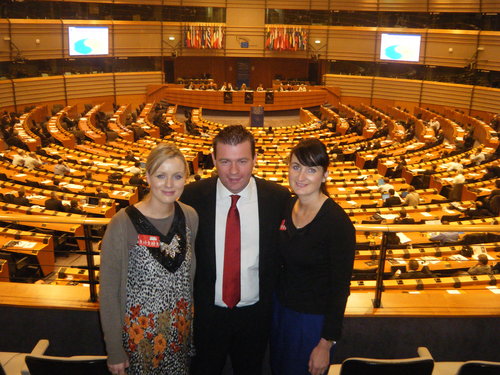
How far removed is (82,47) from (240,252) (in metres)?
27.8

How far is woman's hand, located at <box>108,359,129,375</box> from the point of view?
274cm

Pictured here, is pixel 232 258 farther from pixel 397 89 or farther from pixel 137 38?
pixel 397 89

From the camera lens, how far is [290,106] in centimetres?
2953

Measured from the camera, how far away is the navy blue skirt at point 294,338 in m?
2.97

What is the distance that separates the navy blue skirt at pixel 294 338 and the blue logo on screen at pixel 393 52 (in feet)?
96.2

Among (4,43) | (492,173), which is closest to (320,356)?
(492,173)

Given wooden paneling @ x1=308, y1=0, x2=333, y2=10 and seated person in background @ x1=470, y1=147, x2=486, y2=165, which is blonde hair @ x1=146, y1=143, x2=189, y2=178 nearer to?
seated person in background @ x1=470, y1=147, x2=486, y2=165

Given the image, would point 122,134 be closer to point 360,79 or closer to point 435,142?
point 435,142

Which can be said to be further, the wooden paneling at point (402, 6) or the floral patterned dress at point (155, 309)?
the wooden paneling at point (402, 6)

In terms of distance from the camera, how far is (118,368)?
108 inches

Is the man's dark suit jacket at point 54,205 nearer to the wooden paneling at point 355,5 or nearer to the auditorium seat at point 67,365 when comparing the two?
the auditorium seat at point 67,365

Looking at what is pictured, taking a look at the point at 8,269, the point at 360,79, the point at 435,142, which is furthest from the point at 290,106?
the point at 8,269

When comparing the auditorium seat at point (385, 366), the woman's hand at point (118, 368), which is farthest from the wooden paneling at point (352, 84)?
the woman's hand at point (118, 368)

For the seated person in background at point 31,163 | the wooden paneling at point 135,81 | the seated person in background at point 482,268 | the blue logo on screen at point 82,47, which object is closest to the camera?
the seated person in background at point 482,268
